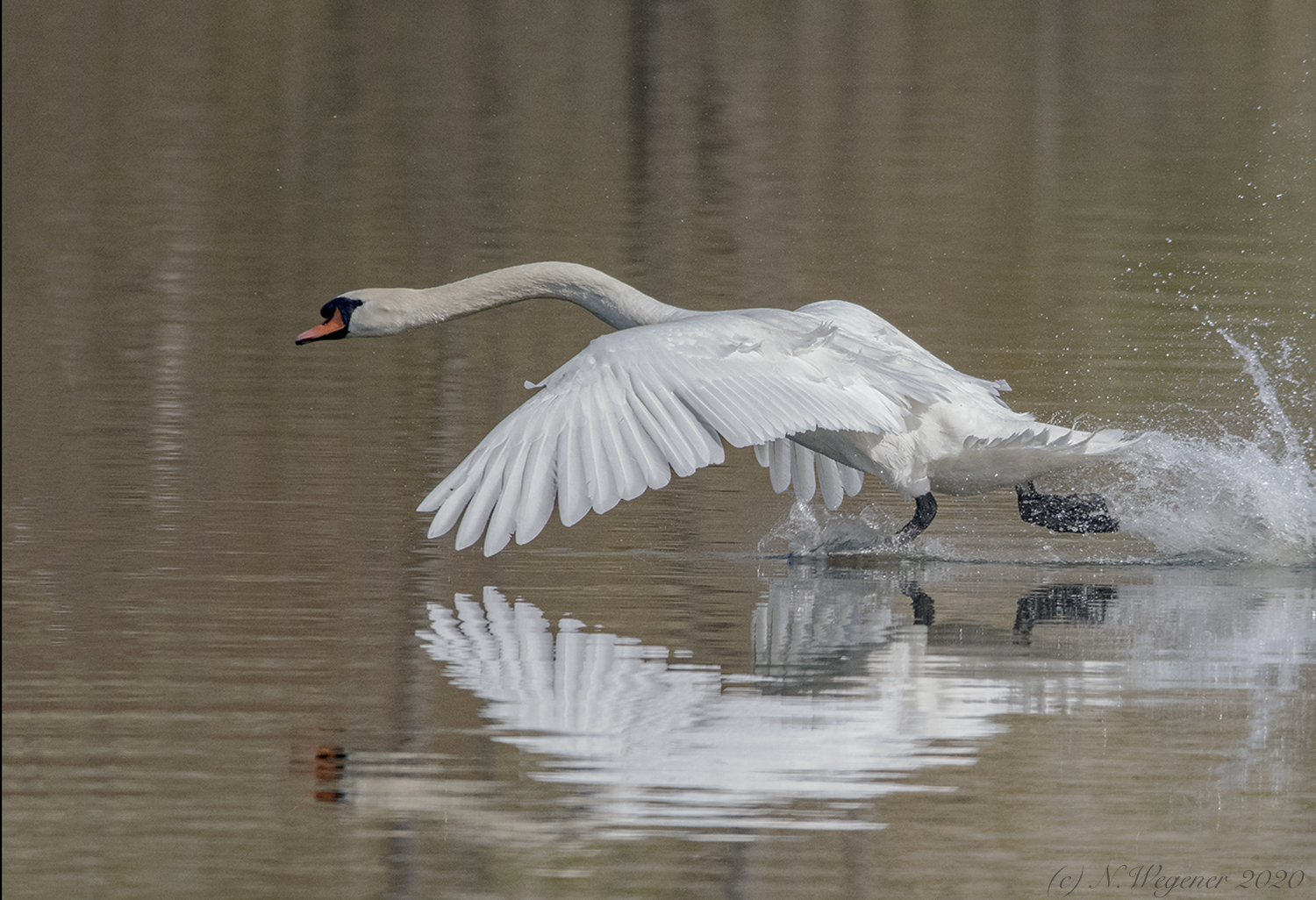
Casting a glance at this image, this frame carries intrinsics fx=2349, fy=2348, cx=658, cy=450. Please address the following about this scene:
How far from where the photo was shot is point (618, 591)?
827 centimetres

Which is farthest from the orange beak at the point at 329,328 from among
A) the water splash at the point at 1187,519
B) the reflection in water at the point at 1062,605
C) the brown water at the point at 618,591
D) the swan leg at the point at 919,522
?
the reflection in water at the point at 1062,605

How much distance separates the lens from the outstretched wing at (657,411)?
734 cm

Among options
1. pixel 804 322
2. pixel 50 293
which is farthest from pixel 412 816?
pixel 50 293

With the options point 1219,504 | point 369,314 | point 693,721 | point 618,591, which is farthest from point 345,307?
point 693,721

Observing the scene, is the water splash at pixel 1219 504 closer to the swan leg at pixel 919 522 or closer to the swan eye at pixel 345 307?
the swan leg at pixel 919 522

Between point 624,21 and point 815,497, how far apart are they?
3329 centimetres

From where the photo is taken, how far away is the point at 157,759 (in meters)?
5.94

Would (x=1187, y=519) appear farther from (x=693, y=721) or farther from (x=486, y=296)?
(x=693, y=721)

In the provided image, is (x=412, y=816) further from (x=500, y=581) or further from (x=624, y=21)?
(x=624, y=21)

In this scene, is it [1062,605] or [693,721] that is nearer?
[693,721]

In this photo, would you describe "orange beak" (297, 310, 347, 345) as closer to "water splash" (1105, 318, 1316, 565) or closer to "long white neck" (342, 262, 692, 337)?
"long white neck" (342, 262, 692, 337)

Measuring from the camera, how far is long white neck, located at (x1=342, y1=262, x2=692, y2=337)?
31.7 ft

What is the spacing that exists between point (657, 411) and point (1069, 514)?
2313 millimetres

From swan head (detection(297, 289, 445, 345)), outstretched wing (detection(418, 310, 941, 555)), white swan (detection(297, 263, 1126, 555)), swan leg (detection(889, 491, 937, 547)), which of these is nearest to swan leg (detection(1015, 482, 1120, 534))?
white swan (detection(297, 263, 1126, 555))
